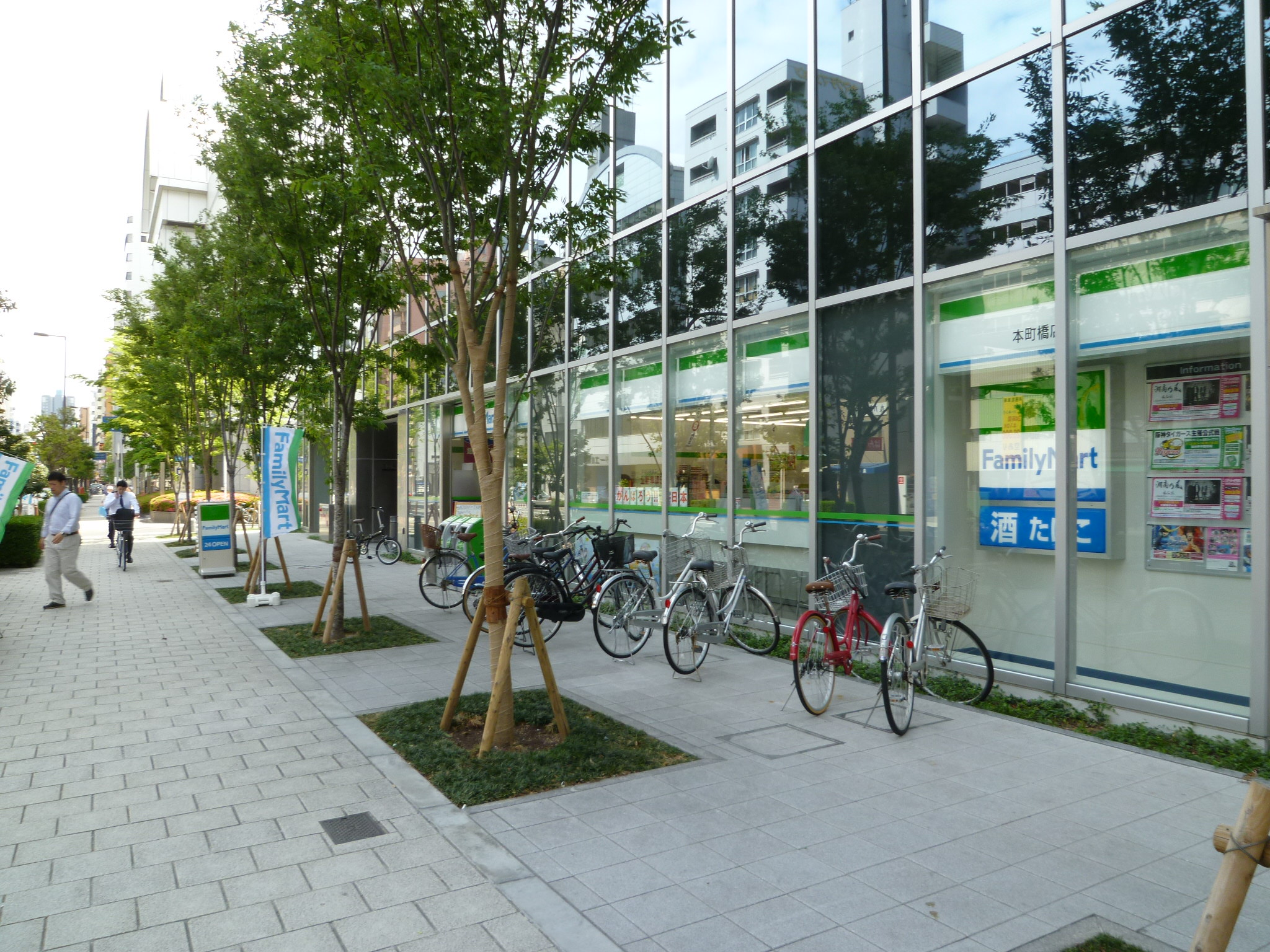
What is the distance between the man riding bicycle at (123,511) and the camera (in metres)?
18.1

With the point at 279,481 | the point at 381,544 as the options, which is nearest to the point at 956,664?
the point at 279,481

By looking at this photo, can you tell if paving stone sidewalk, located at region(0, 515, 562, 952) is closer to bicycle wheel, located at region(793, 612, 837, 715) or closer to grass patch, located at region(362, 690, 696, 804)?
grass patch, located at region(362, 690, 696, 804)

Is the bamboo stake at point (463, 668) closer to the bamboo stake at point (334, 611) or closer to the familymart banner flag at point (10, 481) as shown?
the bamboo stake at point (334, 611)

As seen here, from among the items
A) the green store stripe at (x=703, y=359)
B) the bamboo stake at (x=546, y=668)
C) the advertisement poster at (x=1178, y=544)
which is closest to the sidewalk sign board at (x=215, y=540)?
the green store stripe at (x=703, y=359)

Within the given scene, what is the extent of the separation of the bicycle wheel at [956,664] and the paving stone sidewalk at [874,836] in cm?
29

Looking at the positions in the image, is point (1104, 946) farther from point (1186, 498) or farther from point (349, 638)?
point (349, 638)

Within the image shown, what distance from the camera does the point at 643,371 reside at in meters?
12.0

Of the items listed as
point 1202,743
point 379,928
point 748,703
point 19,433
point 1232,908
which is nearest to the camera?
point 1232,908

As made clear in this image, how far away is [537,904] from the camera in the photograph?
3.56m

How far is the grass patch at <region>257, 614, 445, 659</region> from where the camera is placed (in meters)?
9.01

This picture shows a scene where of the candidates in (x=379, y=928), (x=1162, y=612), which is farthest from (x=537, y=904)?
(x=1162, y=612)

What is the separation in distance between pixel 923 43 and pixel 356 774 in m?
7.67

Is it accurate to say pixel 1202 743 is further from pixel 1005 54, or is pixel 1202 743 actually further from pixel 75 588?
pixel 75 588

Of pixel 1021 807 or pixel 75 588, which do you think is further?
pixel 75 588
